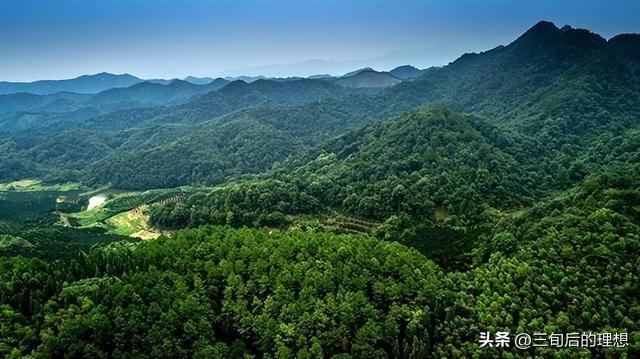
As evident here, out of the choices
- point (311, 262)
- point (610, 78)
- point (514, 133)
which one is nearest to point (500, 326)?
point (311, 262)

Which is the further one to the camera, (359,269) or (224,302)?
(359,269)

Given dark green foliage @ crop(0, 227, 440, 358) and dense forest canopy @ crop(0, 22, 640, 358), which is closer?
dark green foliage @ crop(0, 227, 440, 358)

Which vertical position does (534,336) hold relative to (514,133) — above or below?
below

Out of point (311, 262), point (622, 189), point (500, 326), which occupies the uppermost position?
point (622, 189)

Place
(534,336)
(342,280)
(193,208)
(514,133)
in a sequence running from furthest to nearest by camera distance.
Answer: (514,133)
(193,208)
(342,280)
(534,336)

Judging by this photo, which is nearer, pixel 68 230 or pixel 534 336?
pixel 534 336

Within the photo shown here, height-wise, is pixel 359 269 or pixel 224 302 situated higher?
pixel 359 269

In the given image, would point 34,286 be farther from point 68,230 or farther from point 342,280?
point 68,230

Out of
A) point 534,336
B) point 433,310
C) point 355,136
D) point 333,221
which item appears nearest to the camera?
point 534,336

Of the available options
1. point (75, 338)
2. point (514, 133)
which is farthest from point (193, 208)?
point (514, 133)

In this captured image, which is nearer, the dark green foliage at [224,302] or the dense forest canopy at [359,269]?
the dark green foliage at [224,302]
